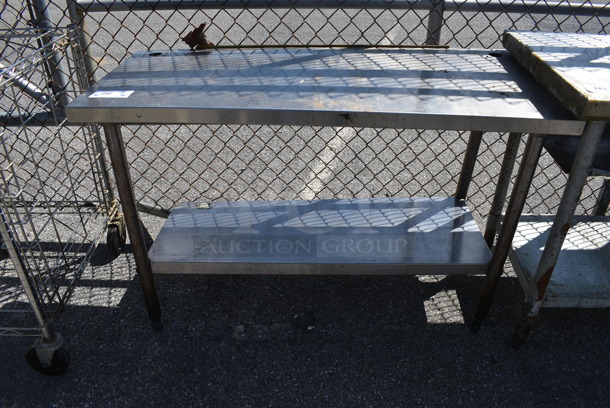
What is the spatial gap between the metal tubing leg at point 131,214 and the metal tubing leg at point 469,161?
1.81m

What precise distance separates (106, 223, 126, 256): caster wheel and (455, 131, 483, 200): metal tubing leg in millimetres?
2025

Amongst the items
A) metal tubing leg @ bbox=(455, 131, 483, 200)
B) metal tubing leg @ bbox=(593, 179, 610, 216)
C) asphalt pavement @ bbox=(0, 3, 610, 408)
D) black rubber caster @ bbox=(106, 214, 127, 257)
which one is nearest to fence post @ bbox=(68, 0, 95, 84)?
black rubber caster @ bbox=(106, 214, 127, 257)

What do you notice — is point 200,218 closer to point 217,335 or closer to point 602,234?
point 217,335

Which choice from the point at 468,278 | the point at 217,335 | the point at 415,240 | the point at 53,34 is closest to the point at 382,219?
the point at 415,240

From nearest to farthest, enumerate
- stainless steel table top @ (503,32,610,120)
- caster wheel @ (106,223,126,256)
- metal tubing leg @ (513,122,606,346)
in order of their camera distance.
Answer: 1. stainless steel table top @ (503,32,610,120)
2. metal tubing leg @ (513,122,606,346)
3. caster wheel @ (106,223,126,256)

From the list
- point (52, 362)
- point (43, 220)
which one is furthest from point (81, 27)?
point (52, 362)

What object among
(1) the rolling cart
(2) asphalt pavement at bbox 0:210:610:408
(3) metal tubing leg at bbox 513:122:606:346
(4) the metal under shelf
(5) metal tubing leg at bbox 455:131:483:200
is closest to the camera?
(3) metal tubing leg at bbox 513:122:606:346

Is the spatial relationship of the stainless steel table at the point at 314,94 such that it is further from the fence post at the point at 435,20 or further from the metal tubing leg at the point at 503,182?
the metal tubing leg at the point at 503,182

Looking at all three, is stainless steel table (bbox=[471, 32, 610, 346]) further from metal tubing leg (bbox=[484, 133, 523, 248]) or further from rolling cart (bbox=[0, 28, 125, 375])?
rolling cart (bbox=[0, 28, 125, 375])

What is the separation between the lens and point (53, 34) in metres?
2.46

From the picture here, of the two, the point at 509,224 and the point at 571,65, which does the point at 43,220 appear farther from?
the point at 571,65

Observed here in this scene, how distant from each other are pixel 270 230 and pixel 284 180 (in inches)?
50.0

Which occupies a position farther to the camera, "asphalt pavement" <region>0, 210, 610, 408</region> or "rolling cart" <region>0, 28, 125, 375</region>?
"asphalt pavement" <region>0, 210, 610, 408</region>

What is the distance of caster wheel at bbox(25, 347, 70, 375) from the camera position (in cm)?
227
